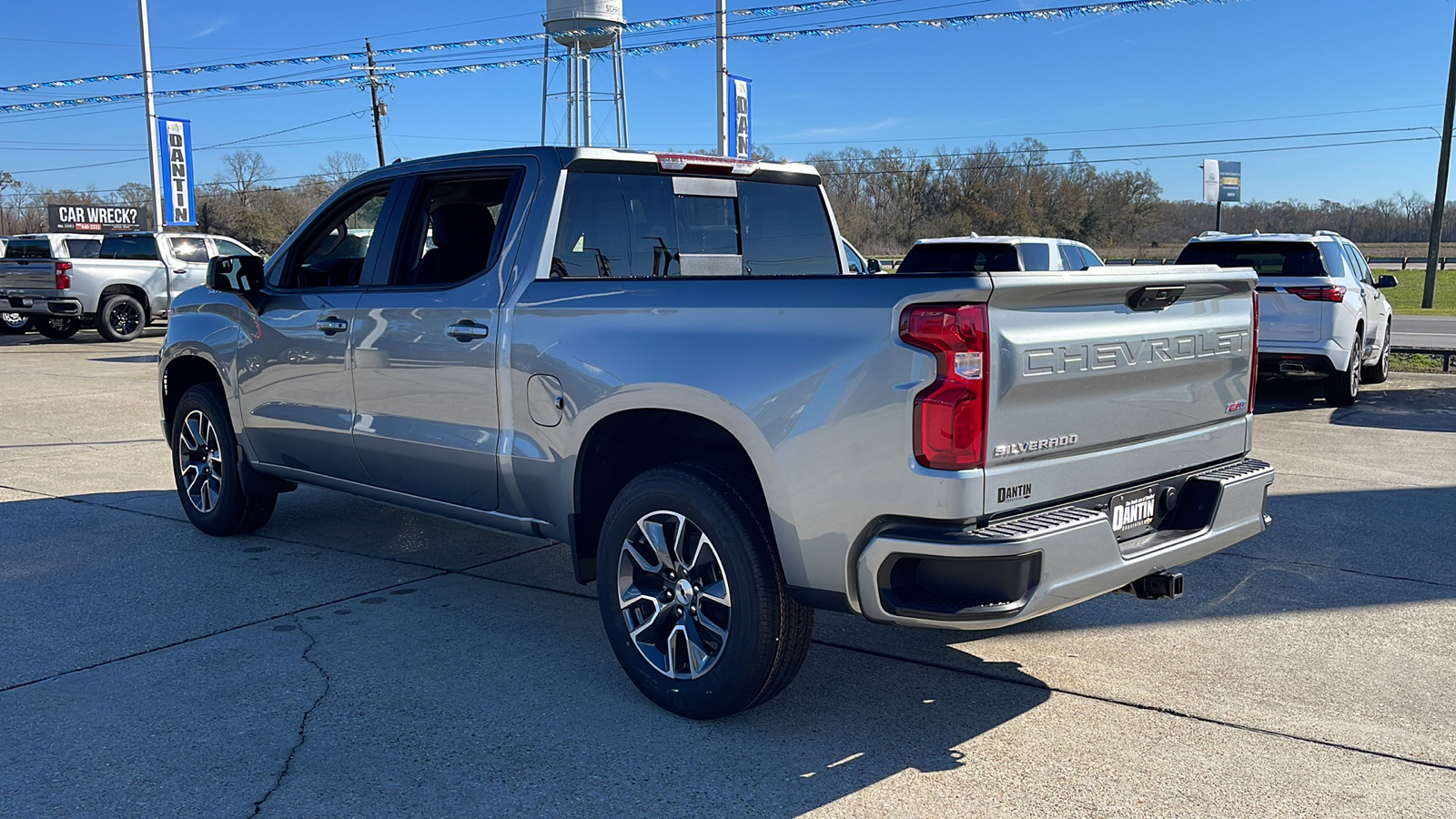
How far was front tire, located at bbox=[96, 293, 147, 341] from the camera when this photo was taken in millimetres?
21281

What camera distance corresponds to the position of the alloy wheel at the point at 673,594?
12.7 ft

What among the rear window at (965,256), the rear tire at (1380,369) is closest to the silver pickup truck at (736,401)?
the rear window at (965,256)

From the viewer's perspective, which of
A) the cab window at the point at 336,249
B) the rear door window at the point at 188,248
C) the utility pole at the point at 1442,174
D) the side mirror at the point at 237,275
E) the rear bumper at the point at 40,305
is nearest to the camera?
the cab window at the point at 336,249

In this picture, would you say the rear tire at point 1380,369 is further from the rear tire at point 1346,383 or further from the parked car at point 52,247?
the parked car at point 52,247

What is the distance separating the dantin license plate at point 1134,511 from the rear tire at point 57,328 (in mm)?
22886

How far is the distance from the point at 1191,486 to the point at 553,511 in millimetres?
2336

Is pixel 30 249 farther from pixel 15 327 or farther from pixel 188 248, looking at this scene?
pixel 15 327

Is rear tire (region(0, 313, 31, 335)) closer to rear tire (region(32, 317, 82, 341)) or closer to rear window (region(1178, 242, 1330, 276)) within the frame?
rear tire (region(32, 317, 82, 341))

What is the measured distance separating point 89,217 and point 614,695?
82904 millimetres

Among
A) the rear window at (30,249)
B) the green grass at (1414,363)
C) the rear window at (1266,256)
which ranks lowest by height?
the green grass at (1414,363)

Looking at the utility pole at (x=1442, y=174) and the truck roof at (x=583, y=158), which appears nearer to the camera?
the truck roof at (x=583, y=158)

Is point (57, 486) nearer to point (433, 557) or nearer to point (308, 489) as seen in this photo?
point (308, 489)

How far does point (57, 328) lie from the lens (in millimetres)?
22609

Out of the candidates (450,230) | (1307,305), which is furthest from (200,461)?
(1307,305)
